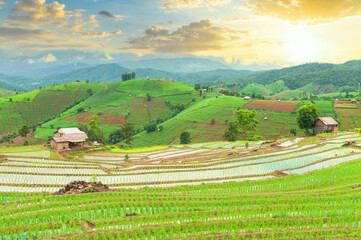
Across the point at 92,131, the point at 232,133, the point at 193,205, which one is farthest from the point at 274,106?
the point at 193,205

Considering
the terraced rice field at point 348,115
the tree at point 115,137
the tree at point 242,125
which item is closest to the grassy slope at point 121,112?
the tree at point 115,137

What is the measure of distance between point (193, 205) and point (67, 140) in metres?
53.6

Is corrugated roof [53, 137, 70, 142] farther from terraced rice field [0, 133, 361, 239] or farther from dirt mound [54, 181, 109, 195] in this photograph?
dirt mound [54, 181, 109, 195]

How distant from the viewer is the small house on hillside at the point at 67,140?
6419 centimetres

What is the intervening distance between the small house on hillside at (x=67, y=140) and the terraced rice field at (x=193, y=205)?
26941 millimetres

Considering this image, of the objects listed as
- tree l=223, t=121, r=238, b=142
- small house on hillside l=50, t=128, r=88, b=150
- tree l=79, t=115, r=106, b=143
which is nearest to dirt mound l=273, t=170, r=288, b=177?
small house on hillside l=50, t=128, r=88, b=150

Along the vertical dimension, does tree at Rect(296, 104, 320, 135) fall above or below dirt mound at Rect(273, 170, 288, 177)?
above

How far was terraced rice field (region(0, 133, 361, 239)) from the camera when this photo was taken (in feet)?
48.7

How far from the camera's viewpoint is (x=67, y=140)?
211ft

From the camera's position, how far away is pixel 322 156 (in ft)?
140

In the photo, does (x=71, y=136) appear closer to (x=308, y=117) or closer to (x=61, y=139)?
(x=61, y=139)

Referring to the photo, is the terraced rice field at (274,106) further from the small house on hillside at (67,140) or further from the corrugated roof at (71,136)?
the small house on hillside at (67,140)

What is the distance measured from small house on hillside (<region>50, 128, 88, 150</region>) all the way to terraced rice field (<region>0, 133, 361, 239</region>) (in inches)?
1061

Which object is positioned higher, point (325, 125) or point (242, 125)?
point (325, 125)
